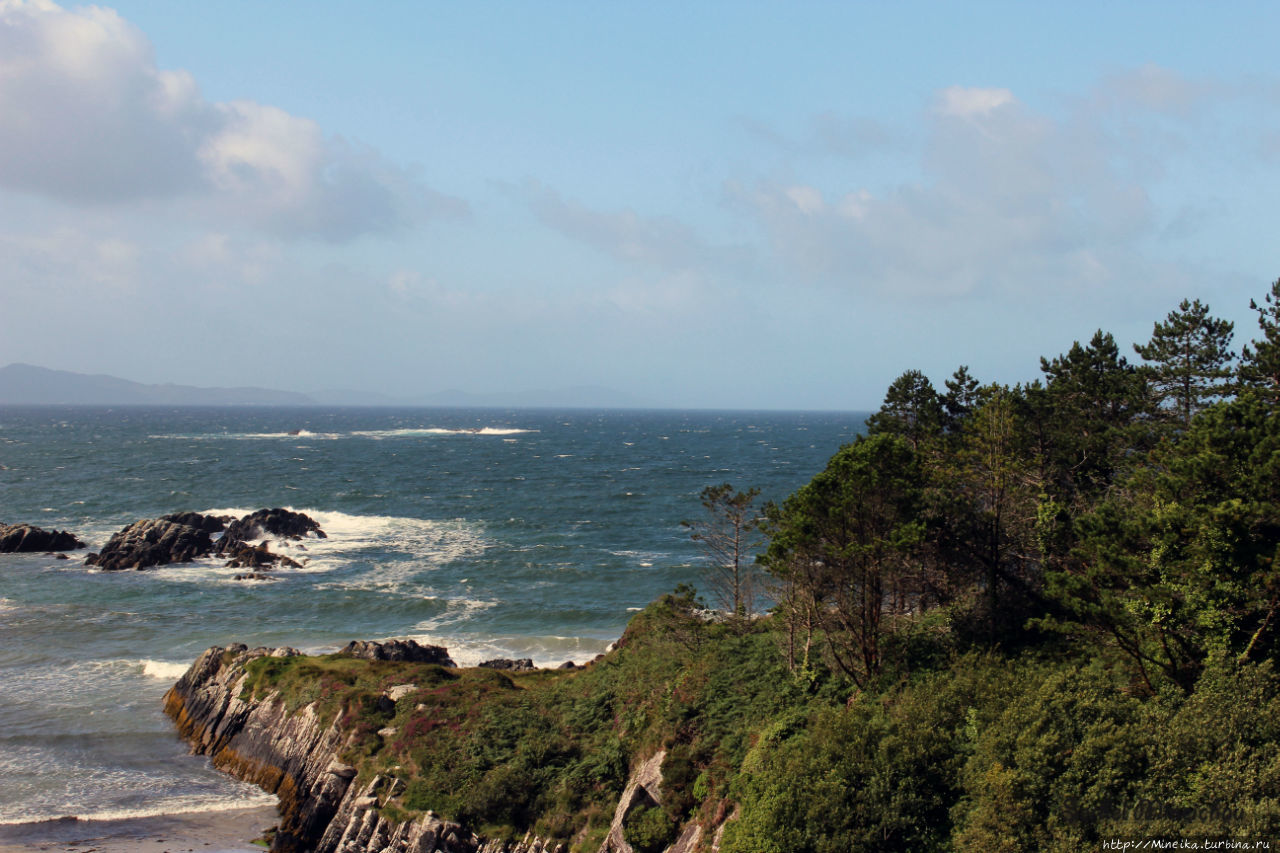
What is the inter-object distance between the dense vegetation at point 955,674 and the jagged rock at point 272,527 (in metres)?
46.0

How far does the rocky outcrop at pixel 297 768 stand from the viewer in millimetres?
26203

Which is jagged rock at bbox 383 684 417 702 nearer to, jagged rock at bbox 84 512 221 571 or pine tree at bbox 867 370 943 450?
pine tree at bbox 867 370 943 450

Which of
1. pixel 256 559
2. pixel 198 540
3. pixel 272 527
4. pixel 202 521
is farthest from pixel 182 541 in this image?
pixel 202 521

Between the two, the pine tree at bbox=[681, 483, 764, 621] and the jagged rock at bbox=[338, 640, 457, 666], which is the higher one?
the pine tree at bbox=[681, 483, 764, 621]

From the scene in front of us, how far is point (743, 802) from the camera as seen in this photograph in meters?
21.3

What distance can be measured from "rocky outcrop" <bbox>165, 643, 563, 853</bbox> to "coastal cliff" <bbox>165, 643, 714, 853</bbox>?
0.12 ft

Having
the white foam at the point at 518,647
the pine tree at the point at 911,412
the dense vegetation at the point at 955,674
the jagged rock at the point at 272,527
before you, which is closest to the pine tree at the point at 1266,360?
the dense vegetation at the point at 955,674

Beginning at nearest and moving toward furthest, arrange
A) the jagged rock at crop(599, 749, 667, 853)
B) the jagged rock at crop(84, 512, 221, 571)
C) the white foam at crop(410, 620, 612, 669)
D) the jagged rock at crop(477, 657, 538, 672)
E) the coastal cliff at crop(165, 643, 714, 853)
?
the jagged rock at crop(599, 749, 667, 853) < the coastal cliff at crop(165, 643, 714, 853) < the jagged rock at crop(477, 657, 538, 672) < the white foam at crop(410, 620, 612, 669) < the jagged rock at crop(84, 512, 221, 571)

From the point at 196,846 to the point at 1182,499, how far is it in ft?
114

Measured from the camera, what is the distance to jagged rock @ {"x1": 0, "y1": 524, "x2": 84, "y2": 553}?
72.3m

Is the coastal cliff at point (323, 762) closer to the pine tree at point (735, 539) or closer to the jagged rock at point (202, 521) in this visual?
the pine tree at point (735, 539)

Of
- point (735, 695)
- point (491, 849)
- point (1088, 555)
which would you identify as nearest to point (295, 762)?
point (491, 849)

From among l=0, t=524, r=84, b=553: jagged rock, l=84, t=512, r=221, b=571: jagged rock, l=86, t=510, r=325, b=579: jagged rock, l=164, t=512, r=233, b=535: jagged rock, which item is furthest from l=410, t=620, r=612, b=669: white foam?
l=0, t=524, r=84, b=553: jagged rock

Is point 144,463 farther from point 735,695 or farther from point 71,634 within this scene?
point 735,695
